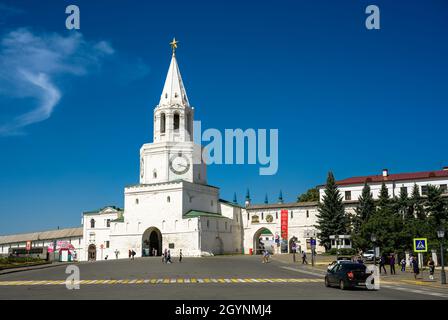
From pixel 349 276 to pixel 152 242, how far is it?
55429mm

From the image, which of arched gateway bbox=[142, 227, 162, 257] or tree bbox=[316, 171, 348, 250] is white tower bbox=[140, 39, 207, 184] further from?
tree bbox=[316, 171, 348, 250]

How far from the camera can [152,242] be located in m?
75.5

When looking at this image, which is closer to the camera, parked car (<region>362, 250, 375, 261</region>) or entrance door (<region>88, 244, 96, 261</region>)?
parked car (<region>362, 250, 375, 261</region>)

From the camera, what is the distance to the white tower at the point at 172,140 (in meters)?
74.1

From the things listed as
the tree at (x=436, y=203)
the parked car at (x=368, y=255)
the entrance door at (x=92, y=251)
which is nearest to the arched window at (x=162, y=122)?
the entrance door at (x=92, y=251)

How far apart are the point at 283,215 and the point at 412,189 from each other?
19.1m

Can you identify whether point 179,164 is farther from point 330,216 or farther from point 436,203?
point 436,203

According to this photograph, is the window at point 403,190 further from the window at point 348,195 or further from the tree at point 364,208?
the window at point 348,195

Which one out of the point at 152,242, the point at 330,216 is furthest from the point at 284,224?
the point at 152,242

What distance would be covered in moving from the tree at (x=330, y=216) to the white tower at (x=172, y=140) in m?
19.3

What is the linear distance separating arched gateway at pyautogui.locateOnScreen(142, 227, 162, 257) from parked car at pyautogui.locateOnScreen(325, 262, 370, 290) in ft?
167

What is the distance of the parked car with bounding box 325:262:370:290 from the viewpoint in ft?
74.8

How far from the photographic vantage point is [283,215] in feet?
265

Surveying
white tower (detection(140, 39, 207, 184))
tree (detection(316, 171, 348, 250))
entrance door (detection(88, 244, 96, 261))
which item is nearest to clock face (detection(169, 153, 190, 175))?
white tower (detection(140, 39, 207, 184))
